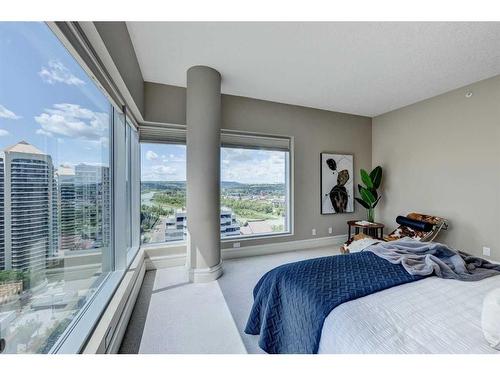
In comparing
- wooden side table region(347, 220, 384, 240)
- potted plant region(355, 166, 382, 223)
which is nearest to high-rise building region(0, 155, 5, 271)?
wooden side table region(347, 220, 384, 240)

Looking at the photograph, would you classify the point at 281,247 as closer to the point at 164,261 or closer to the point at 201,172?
the point at 164,261

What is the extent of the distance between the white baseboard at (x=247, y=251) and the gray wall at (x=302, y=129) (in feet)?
0.33

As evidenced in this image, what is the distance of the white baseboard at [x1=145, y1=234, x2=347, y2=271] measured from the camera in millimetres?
3031

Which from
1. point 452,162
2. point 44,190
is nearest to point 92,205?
point 44,190

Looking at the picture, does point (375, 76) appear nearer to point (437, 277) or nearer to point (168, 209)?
point (437, 277)

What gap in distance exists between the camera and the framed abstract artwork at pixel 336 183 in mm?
4117

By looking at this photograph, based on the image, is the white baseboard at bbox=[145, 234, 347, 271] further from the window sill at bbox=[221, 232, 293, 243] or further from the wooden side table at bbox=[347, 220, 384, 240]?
the wooden side table at bbox=[347, 220, 384, 240]

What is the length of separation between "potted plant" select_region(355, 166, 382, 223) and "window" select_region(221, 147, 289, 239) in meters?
1.50

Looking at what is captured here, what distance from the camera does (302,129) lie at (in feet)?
13.0

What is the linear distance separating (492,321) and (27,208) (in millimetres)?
2082

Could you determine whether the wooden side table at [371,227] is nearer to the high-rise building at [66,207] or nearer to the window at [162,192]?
the window at [162,192]

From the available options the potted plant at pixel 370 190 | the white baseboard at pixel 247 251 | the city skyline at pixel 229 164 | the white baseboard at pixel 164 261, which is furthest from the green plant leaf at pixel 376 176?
the white baseboard at pixel 164 261
